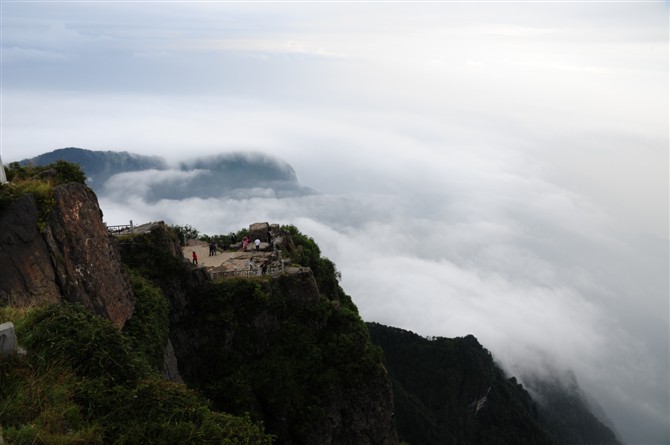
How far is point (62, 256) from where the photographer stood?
558 inches

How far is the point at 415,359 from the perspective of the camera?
7356 centimetres

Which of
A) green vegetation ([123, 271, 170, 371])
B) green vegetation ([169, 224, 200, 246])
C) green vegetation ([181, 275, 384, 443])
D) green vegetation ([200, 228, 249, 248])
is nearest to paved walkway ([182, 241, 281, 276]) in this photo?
green vegetation ([169, 224, 200, 246])

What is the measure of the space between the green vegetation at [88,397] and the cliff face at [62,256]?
9.33ft

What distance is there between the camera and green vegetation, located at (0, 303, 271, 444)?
320 inches

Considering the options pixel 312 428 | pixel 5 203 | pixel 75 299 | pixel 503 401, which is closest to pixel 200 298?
pixel 312 428

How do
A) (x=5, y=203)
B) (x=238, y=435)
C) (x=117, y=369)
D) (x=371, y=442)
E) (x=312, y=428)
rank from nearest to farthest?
(x=238, y=435)
(x=117, y=369)
(x=5, y=203)
(x=312, y=428)
(x=371, y=442)

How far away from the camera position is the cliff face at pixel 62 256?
13.0 m

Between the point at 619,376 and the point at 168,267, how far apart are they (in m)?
201

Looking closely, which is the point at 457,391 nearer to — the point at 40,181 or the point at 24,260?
the point at 40,181

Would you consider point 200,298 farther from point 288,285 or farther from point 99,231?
point 99,231

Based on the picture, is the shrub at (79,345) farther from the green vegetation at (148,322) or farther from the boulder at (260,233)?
the boulder at (260,233)

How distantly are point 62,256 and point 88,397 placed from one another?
6487 mm

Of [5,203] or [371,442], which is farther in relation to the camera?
[371,442]

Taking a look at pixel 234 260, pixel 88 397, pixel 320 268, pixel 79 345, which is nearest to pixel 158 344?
pixel 79 345
